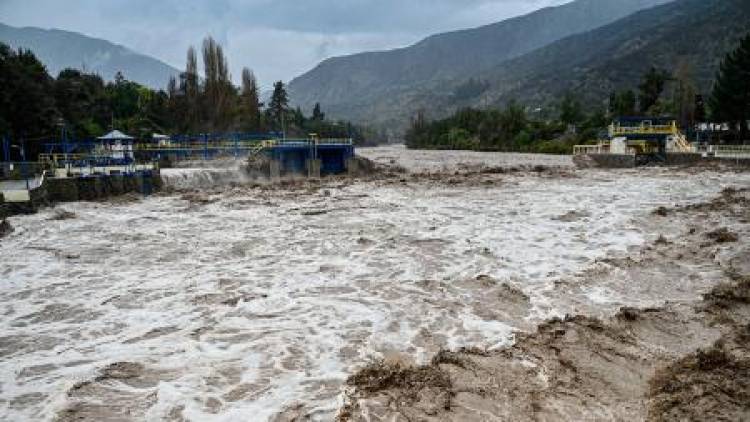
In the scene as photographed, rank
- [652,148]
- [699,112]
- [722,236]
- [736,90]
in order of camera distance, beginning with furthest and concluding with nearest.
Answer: [699,112] → [736,90] → [652,148] → [722,236]

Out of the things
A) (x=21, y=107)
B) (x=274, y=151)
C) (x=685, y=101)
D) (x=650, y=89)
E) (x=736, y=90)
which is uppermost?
(x=650, y=89)

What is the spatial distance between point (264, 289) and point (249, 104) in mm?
71619

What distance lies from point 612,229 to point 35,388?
15292 millimetres

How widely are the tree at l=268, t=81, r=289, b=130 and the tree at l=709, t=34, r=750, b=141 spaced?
62.0 metres

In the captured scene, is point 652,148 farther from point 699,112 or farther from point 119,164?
point 119,164

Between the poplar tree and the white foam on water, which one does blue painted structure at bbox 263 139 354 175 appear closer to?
the white foam on water

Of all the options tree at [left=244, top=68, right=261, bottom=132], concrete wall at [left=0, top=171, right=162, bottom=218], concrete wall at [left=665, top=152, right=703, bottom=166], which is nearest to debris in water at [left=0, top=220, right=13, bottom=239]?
concrete wall at [left=0, top=171, right=162, bottom=218]

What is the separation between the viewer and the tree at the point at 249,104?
77000 millimetres

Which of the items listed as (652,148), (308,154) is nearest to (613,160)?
(652,148)

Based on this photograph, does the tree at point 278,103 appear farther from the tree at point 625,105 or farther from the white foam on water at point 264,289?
the white foam on water at point 264,289

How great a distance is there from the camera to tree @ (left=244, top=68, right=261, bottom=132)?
253 ft

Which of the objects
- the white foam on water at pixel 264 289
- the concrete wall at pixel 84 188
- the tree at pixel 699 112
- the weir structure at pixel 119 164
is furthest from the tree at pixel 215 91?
the tree at pixel 699 112

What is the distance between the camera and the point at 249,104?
78.9 m

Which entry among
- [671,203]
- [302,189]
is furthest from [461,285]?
[302,189]
